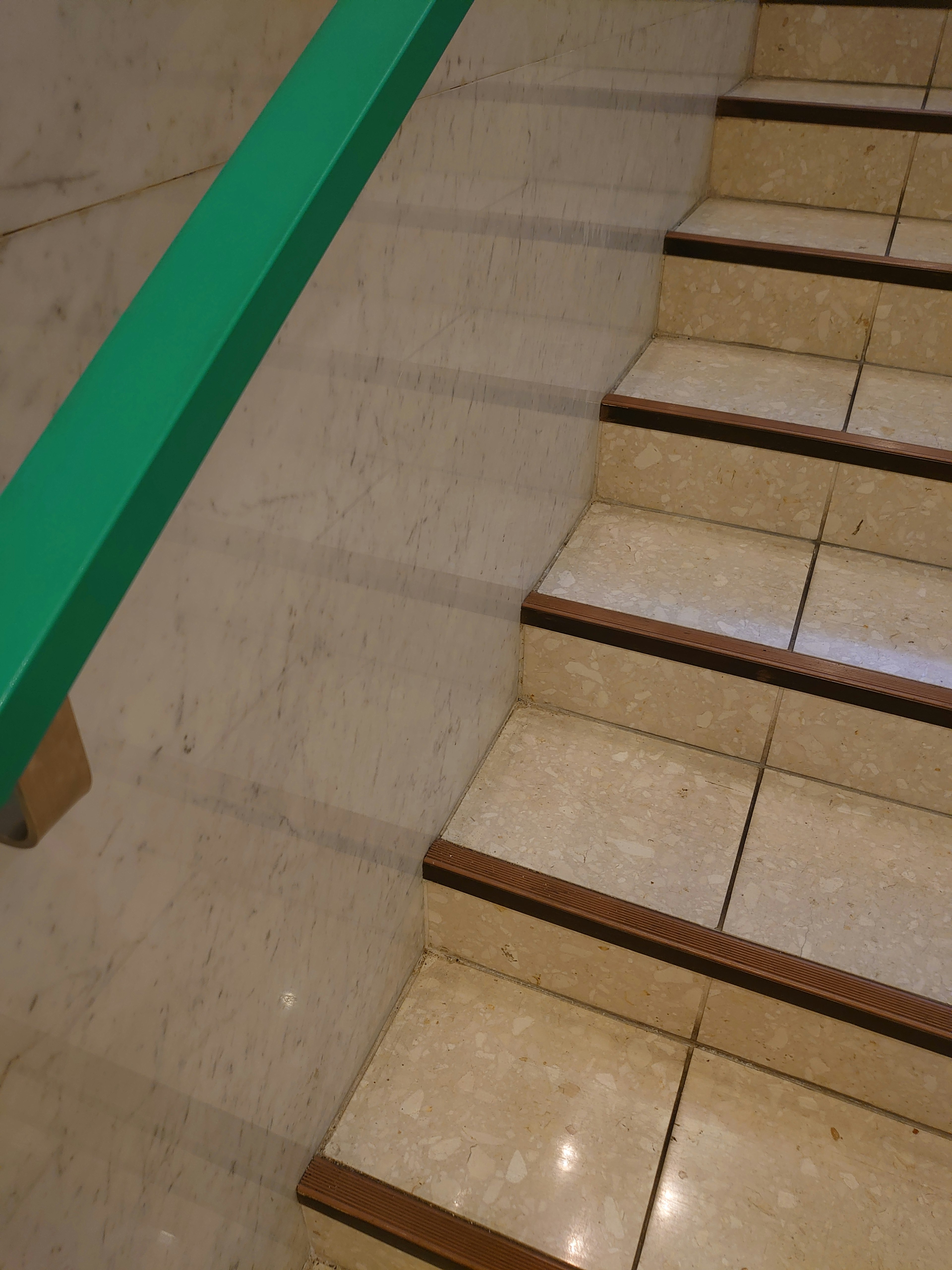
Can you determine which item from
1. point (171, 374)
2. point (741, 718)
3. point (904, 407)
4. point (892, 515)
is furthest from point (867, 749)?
point (171, 374)

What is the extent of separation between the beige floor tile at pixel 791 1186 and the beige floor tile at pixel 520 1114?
4 cm

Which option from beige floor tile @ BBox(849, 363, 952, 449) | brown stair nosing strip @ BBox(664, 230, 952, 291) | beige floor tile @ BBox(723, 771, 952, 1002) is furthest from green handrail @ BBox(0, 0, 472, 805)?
brown stair nosing strip @ BBox(664, 230, 952, 291)

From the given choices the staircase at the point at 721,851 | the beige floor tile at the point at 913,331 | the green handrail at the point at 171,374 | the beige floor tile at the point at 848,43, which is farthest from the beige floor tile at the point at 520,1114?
the beige floor tile at the point at 848,43

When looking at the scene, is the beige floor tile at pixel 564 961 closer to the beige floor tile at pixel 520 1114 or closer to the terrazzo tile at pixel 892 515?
the beige floor tile at pixel 520 1114

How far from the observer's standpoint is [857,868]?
1355 mm

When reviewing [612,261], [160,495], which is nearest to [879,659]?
[612,261]

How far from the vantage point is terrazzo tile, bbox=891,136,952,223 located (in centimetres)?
199

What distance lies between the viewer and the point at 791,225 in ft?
6.71

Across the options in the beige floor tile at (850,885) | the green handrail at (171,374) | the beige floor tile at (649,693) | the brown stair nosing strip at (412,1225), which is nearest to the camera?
the green handrail at (171,374)

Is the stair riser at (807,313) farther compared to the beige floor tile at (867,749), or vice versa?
the stair riser at (807,313)

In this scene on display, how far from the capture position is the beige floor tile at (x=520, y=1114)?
1.16 meters

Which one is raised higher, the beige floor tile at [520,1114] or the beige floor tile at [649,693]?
the beige floor tile at [649,693]

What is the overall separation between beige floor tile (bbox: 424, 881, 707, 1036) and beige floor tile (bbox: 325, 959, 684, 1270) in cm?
3

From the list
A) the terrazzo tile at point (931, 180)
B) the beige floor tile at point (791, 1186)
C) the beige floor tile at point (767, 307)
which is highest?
the terrazzo tile at point (931, 180)
